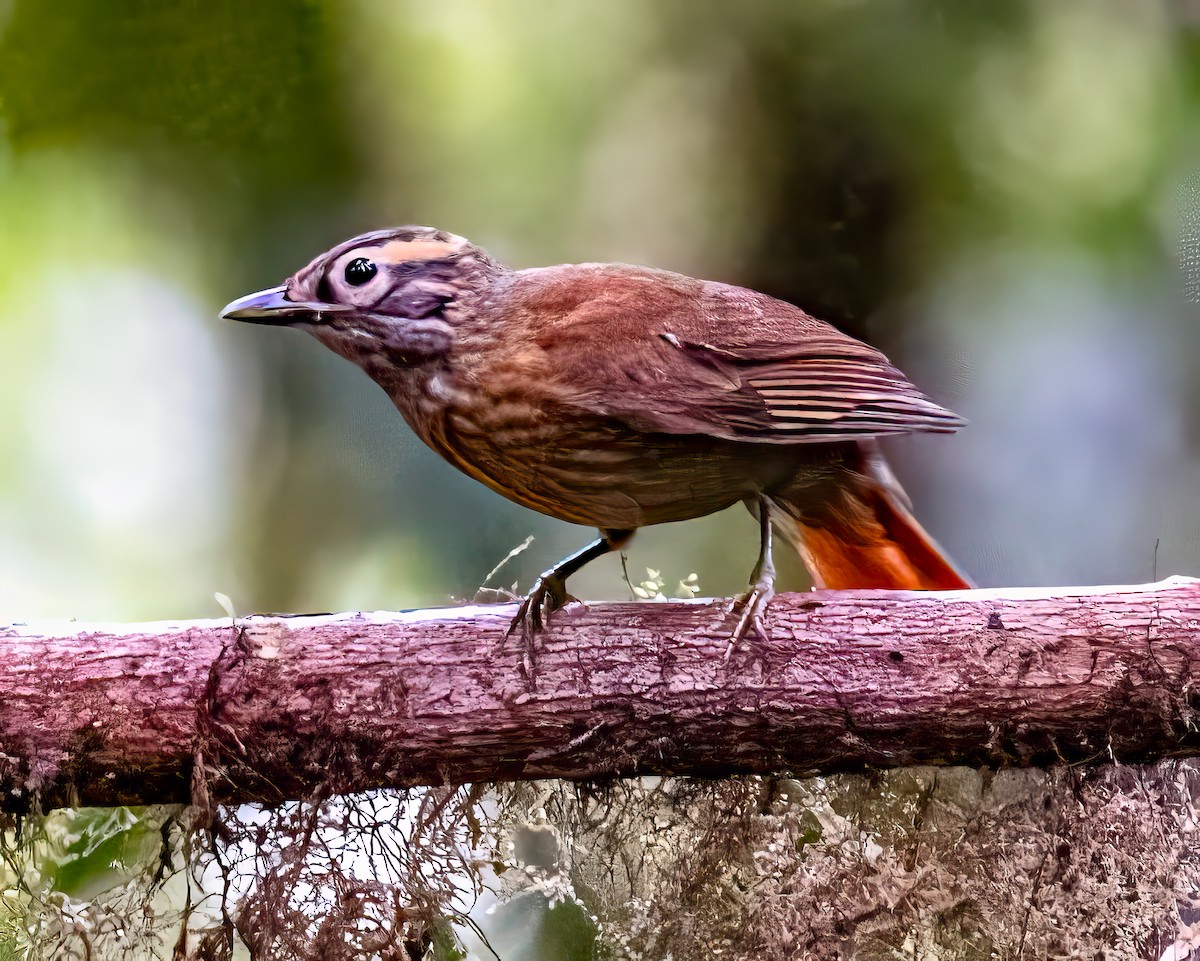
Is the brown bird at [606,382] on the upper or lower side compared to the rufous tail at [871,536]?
upper

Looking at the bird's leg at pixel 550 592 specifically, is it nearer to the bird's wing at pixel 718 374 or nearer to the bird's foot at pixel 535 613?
the bird's foot at pixel 535 613

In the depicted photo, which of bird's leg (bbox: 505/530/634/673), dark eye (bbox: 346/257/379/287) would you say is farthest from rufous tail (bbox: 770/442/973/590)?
dark eye (bbox: 346/257/379/287)

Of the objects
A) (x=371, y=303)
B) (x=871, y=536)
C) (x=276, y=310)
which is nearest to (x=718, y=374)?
(x=871, y=536)

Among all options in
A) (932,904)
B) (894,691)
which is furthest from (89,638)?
(932,904)

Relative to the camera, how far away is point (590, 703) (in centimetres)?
149

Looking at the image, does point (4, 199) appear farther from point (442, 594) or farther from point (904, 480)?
point (904, 480)

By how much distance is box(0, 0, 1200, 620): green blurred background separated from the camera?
2.26 m

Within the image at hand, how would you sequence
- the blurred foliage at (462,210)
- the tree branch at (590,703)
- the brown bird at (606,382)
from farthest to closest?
1. the blurred foliage at (462,210)
2. the brown bird at (606,382)
3. the tree branch at (590,703)

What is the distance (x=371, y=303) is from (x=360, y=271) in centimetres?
6

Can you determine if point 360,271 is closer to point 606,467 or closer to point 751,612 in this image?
point 606,467

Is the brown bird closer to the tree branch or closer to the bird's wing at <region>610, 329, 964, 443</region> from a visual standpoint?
the bird's wing at <region>610, 329, 964, 443</region>

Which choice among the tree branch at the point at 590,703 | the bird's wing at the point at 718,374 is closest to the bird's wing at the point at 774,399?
the bird's wing at the point at 718,374

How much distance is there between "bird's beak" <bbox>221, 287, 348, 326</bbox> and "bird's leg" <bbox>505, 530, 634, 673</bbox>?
1.82 feet

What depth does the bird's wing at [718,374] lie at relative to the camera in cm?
156
